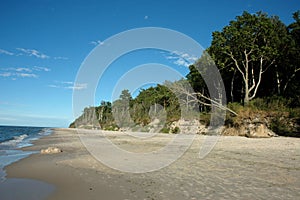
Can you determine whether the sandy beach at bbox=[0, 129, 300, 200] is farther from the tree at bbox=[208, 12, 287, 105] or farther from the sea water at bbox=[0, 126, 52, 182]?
the tree at bbox=[208, 12, 287, 105]

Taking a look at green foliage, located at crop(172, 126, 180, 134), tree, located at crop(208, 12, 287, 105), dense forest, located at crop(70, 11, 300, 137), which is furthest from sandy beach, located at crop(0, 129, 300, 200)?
green foliage, located at crop(172, 126, 180, 134)

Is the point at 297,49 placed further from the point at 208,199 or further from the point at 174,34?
the point at 208,199

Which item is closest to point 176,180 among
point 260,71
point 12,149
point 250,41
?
point 12,149

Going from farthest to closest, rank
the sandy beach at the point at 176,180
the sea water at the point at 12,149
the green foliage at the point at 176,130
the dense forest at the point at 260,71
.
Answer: the green foliage at the point at 176,130 → the dense forest at the point at 260,71 → the sea water at the point at 12,149 → the sandy beach at the point at 176,180

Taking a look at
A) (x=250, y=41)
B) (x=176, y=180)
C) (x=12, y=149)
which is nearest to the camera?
(x=176, y=180)

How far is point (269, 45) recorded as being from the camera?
2539 cm

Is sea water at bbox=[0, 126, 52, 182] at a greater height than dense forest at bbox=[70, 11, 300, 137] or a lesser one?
lesser

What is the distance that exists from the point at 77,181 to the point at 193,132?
2358 cm

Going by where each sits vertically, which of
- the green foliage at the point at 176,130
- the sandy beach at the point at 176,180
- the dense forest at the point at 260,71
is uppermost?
the dense forest at the point at 260,71

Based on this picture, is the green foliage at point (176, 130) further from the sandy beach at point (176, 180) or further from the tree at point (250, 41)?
the sandy beach at point (176, 180)

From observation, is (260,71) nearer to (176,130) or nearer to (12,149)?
(176,130)

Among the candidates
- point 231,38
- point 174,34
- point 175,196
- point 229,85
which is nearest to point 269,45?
point 231,38

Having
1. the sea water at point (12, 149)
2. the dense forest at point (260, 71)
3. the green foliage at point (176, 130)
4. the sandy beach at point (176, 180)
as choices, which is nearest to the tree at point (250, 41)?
the dense forest at point (260, 71)

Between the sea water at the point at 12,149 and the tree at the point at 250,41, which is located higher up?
the tree at the point at 250,41
